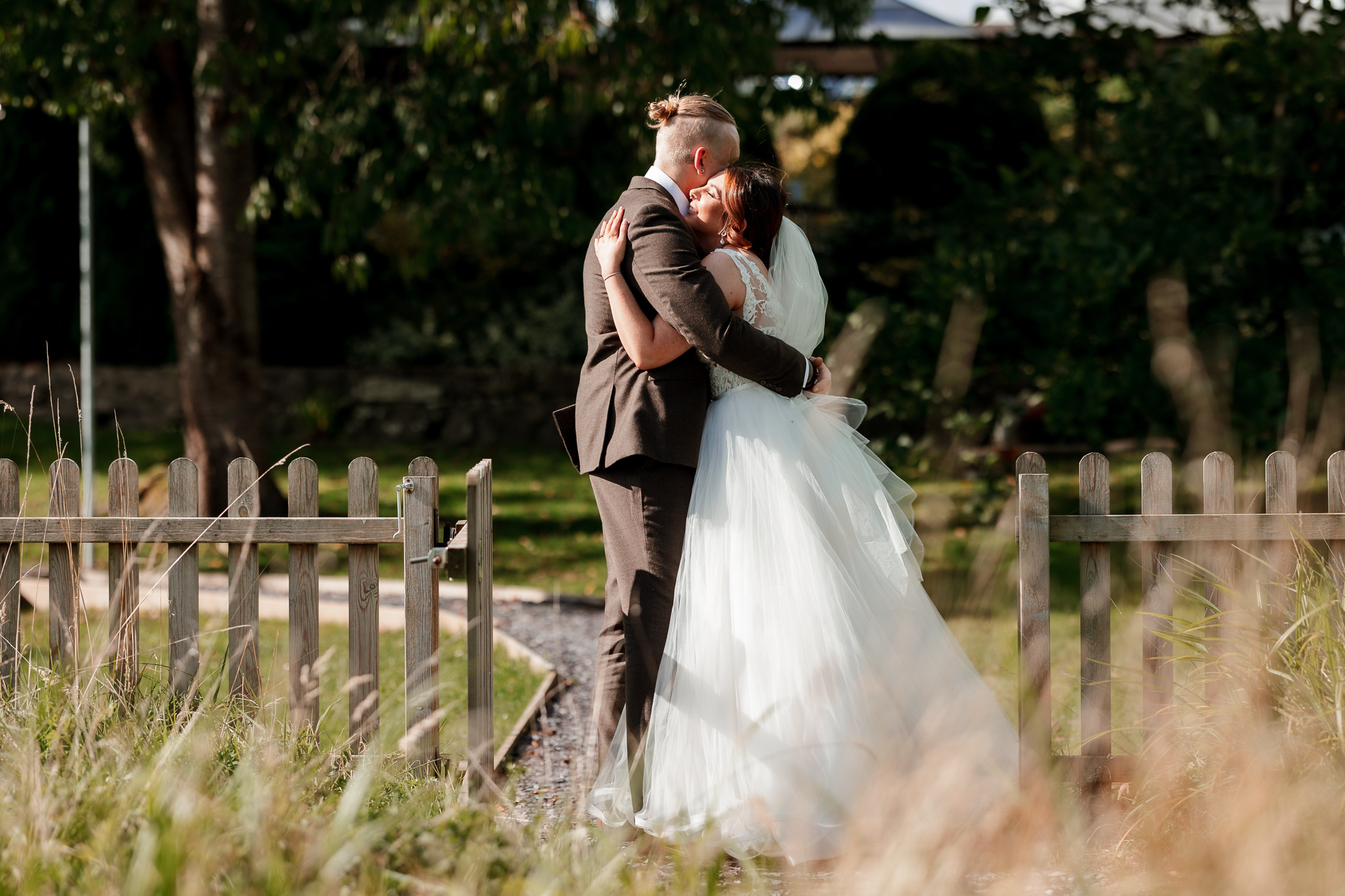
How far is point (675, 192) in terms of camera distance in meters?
2.88

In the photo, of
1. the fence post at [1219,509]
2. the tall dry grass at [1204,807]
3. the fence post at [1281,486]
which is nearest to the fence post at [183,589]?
the tall dry grass at [1204,807]

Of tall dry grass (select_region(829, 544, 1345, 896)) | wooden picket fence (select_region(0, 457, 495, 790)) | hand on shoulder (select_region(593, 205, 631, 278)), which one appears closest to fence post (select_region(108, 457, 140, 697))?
wooden picket fence (select_region(0, 457, 495, 790))

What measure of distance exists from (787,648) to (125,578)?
5.78 ft

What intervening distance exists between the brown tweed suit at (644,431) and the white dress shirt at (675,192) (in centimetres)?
2

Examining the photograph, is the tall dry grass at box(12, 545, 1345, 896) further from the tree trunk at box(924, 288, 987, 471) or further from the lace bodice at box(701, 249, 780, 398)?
the tree trunk at box(924, 288, 987, 471)

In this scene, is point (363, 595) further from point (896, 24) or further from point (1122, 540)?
point (896, 24)

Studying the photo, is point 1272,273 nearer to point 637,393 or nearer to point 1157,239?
point 1157,239

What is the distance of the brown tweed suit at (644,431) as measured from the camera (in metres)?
A: 2.72

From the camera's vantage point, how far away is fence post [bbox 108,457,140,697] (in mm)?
3027

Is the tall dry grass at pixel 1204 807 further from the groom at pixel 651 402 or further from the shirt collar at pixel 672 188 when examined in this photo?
the shirt collar at pixel 672 188

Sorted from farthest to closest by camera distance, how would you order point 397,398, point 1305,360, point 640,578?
point 397,398 < point 1305,360 < point 640,578

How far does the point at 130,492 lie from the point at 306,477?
515mm

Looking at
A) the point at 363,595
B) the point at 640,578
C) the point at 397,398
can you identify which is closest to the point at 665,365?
the point at 640,578

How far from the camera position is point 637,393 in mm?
2781
